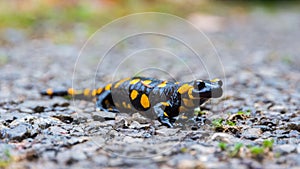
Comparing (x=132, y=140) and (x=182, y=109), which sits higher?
(x=182, y=109)

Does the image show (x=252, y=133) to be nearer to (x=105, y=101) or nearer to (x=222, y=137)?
(x=222, y=137)

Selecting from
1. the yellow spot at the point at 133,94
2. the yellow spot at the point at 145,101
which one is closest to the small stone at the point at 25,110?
the yellow spot at the point at 133,94

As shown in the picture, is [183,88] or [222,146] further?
[183,88]

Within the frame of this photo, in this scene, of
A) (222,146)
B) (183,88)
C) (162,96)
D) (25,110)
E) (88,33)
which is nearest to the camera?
(222,146)

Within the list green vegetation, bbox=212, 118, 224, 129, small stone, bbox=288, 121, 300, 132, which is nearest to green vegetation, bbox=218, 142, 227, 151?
Result: green vegetation, bbox=212, 118, 224, 129

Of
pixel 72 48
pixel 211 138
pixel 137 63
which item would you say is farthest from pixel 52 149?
pixel 72 48

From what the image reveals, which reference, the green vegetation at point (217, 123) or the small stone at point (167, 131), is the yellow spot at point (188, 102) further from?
the small stone at point (167, 131)

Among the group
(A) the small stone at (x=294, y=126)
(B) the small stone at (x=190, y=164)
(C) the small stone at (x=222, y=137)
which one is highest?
(A) the small stone at (x=294, y=126)

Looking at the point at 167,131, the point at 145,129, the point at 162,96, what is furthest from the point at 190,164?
the point at 162,96
